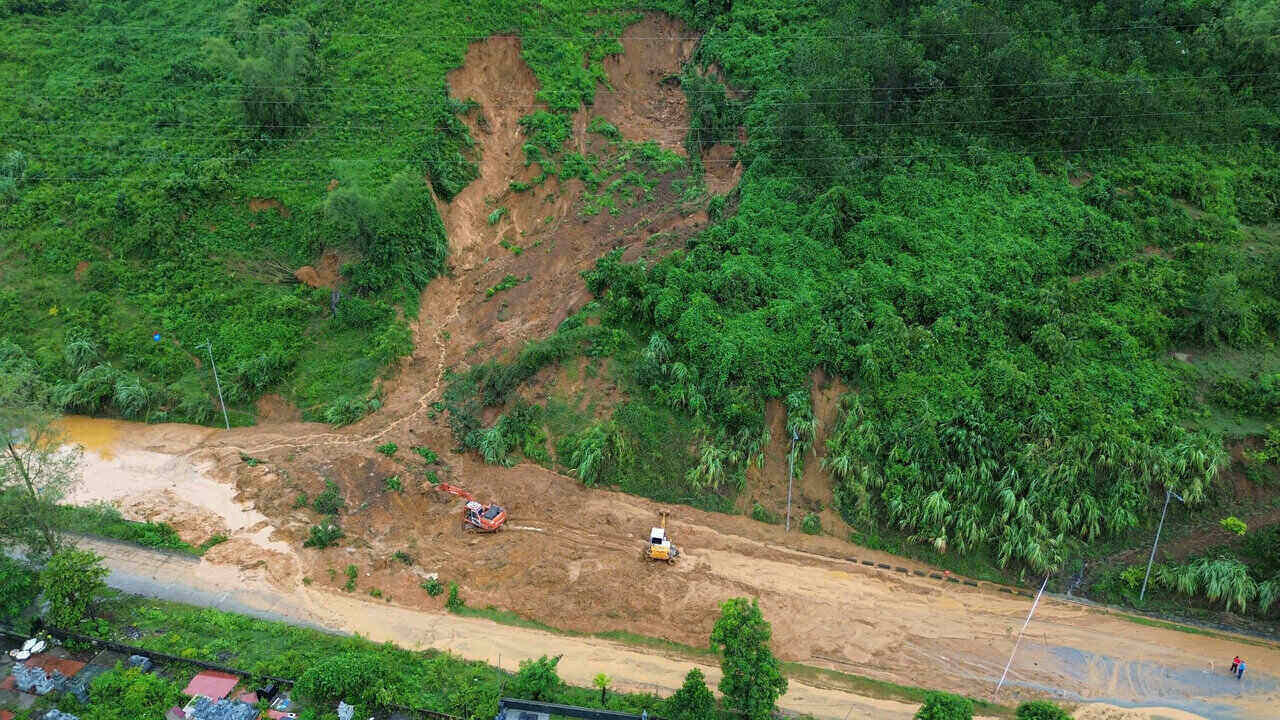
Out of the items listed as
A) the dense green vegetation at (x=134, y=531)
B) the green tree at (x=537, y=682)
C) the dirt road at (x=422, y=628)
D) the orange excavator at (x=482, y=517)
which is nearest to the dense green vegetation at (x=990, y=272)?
the orange excavator at (x=482, y=517)

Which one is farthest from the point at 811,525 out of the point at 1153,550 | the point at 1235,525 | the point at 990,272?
the point at 1235,525

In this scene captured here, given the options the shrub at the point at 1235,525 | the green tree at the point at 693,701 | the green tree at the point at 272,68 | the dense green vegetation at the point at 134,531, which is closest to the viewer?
the green tree at the point at 693,701

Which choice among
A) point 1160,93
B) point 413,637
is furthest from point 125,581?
Result: point 1160,93

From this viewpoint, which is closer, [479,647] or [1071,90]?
[479,647]

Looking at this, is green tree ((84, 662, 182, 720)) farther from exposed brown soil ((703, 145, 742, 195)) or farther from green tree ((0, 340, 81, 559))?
exposed brown soil ((703, 145, 742, 195))

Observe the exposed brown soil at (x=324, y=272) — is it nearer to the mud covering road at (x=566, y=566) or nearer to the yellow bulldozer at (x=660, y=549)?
the mud covering road at (x=566, y=566)

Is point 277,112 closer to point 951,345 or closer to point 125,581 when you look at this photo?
point 125,581

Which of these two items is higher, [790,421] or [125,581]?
[790,421]
